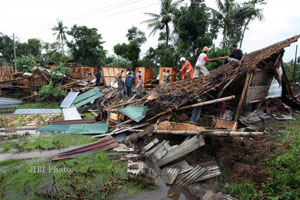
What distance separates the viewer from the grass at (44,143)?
19.6 ft

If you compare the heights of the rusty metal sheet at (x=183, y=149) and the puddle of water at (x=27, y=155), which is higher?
the rusty metal sheet at (x=183, y=149)

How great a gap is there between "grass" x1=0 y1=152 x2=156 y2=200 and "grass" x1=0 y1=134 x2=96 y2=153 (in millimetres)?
891

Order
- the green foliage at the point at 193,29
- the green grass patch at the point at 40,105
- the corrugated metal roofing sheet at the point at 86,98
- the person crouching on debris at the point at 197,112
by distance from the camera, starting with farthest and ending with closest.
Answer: the green foliage at the point at 193,29 → the green grass patch at the point at 40,105 → the corrugated metal roofing sheet at the point at 86,98 → the person crouching on debris at the point at 197,112

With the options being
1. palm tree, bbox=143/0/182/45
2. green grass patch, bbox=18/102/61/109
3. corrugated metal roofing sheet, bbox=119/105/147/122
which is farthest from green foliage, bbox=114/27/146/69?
corrugated metal roofing sheet, bbox=119/105/147/122

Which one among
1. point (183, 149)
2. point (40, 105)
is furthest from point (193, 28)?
point (183, 149)

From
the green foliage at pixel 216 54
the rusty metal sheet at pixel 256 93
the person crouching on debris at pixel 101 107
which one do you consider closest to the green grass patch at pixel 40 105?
the person crouching on debris at pixel 101 107

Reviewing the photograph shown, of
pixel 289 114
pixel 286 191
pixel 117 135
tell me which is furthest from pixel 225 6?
pixel 286 191

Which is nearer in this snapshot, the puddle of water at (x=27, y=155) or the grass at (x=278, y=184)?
the grass at (x=278, y=184)

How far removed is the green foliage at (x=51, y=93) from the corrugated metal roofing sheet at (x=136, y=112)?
655 cm

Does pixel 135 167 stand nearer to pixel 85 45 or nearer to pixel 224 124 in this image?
pixel 224 124

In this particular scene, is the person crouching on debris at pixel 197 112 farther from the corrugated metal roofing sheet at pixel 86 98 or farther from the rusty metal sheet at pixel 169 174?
the corrugated metal roofing sheet at pixel 86 98

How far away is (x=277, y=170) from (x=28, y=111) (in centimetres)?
1179

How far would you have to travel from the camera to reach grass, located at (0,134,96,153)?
5.96 meters

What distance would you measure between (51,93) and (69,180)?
9.55m
